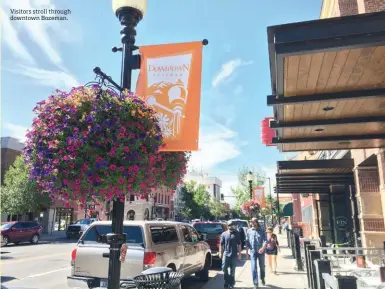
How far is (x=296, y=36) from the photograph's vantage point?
14.4 feet

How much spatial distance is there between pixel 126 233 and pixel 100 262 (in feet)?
2.57

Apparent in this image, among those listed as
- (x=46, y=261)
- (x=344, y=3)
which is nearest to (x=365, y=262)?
(x=344, y=3)

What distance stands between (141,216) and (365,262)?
55.7 metres

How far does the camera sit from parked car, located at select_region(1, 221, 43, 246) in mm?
23112

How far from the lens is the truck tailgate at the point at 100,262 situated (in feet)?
22.6

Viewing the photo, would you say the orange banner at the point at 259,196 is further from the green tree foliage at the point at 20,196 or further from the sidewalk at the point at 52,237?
the green tree foliage at the point at 20,196

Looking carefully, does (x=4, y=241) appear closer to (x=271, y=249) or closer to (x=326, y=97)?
(x=271, y=249)

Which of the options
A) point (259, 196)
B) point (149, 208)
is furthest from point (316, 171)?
point (149, 208)

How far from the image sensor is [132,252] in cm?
702

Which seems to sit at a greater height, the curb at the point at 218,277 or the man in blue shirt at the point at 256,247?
the man in blue shirt at the point at 256,247

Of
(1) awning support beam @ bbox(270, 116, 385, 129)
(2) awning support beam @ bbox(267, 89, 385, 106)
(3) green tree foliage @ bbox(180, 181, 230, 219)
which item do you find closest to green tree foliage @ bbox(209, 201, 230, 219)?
(3) green tree foliage @ bbox(180, 181, 230, 219)

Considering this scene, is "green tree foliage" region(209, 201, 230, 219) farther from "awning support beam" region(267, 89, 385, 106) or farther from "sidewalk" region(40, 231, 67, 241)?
"awning support beam" region(267, 89, 385, 106)

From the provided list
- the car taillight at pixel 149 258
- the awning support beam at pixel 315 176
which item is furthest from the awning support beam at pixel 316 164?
the car taillight at pixel 149 258

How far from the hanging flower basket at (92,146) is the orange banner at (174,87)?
0.55 meters
